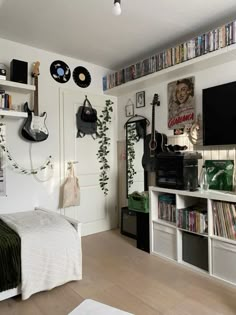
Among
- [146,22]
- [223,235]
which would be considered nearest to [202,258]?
[223,235]

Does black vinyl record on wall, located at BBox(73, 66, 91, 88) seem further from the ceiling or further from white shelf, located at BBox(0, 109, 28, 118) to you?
white shelf, located at BBox(0, 109, 28, 118)

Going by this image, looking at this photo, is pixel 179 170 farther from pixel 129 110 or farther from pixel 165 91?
pixel 129 110

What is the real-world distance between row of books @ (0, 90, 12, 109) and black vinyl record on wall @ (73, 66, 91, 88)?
1074 millimetres

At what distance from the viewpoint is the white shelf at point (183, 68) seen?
7.91 feet

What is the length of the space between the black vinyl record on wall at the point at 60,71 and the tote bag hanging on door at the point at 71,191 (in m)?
1.19

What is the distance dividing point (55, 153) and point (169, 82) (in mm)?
1705

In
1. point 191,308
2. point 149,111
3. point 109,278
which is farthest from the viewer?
point 149,111

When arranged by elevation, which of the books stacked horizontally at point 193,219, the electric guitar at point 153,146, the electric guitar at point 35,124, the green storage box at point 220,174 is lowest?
the books stacked horizontally at point 193,219

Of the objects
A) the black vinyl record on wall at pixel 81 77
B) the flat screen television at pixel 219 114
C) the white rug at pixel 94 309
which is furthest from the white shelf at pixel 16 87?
the white rug at pixel 94 309

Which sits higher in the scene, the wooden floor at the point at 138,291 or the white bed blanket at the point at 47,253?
the white bed blanket at the point at 47,253

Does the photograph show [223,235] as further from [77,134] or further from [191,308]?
[77,134]

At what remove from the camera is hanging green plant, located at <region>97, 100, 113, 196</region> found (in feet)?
12.3

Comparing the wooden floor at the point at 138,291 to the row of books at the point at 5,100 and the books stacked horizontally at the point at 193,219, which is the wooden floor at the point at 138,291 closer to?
the books stacked horizontally at the point at 193,219

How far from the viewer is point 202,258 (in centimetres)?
247
